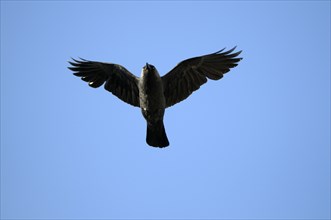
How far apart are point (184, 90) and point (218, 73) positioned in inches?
36.1

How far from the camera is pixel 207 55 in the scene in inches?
476

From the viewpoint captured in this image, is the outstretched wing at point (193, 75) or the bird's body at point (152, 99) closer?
the bird's body at point (152, 99)

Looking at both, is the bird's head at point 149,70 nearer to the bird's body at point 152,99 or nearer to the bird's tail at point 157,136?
the bird's body at point 152,99

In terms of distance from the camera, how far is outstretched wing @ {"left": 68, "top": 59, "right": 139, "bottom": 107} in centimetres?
1222

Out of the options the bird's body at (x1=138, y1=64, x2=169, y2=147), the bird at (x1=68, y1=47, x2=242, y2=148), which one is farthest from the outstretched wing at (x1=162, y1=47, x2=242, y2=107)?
the bird's body at (x1=138, y1=64, x2=169, y2=147)

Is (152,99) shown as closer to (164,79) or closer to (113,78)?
(164,79)

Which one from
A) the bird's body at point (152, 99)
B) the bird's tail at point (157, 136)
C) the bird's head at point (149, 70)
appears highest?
the bird's head at point (149, 70)

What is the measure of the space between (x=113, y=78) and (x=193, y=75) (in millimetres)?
1971

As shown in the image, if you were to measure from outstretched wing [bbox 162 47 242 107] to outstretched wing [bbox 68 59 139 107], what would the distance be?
0.82 meters

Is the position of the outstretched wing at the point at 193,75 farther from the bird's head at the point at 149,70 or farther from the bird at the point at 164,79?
the bird's head at the point at 149,70

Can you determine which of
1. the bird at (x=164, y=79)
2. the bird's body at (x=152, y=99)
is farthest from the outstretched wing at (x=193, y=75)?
the bird's body at (x=152, y=99)

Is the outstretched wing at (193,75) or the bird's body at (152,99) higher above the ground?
the outstretched wing at (193,75)

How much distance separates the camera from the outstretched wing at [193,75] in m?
12.1

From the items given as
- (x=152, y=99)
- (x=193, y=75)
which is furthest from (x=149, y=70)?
(x=193, y=75)
